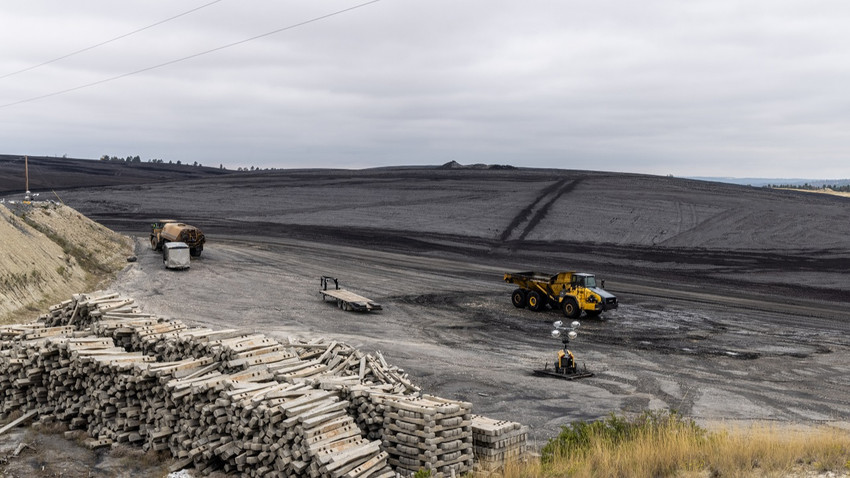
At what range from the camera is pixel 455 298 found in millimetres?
36469

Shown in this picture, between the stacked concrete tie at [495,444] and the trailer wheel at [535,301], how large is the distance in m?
19.7

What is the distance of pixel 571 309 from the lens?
105 feet

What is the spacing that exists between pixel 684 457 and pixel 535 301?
22044 millimetres

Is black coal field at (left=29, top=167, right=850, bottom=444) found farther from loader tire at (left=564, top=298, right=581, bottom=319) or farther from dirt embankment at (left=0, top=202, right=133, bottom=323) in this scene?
dirt embankment at (left=0, top=202, right=133, bottom=323)

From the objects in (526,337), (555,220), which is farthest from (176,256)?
(555,220)

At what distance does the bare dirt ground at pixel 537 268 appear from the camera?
21.2 meters

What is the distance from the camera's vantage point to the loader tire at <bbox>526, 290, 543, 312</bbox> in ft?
110

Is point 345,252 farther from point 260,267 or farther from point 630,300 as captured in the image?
point 630,300

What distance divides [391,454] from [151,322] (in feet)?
28.4

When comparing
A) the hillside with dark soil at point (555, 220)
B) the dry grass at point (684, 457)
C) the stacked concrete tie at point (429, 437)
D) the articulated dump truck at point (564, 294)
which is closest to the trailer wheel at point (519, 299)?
the articulated dump truck at point (564, 294)

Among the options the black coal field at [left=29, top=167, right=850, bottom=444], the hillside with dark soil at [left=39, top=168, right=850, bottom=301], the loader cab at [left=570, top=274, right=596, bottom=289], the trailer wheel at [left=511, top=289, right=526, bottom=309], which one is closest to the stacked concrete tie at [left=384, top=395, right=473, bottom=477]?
the black coal field at [left=29, top=167, right=850, bottom=444]

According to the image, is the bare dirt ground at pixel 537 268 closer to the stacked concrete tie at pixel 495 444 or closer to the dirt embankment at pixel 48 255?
the stacked concrete tie at pixel 495 444

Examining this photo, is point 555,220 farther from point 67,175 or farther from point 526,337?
point 67,175

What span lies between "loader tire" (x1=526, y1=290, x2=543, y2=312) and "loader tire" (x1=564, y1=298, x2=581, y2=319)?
1651mm
